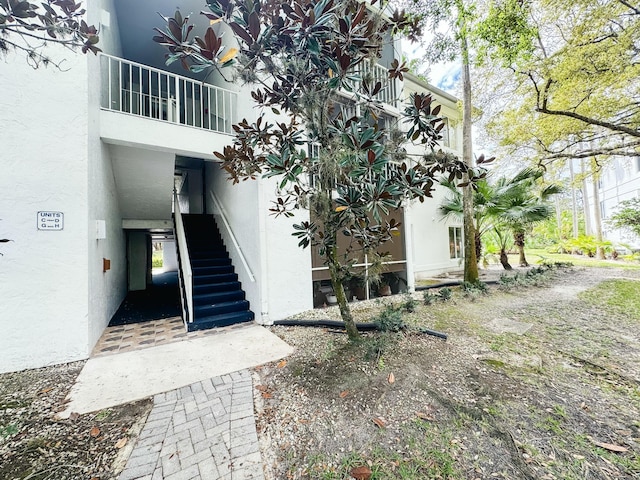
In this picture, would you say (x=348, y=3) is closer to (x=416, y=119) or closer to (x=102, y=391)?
(x=416, y=119)

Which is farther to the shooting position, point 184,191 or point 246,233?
point 184,191

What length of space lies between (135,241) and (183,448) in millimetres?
9489

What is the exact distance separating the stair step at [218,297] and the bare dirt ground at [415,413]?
209 cm

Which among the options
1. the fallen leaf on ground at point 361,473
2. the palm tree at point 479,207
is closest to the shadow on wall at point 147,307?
the fallen leaf on ground at point 361,473

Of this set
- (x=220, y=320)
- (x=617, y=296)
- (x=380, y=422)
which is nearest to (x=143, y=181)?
(x=220, y=320)

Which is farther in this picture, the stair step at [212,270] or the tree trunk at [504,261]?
the tree trunk at [504,261]

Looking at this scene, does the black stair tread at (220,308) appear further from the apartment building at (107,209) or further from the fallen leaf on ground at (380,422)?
the fallen leaf on ground at (380,422)

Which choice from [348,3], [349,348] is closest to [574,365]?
[349,348]

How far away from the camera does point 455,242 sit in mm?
12258

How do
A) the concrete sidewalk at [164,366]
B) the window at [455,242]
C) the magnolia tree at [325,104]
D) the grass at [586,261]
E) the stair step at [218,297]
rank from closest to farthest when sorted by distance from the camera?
1. the magnolia tree at [325,104]
2. the concrete sidewalk at [164,366]
3. the stair step at [218,297]
4. the grass at [586,261]
5. the window at [455,242]

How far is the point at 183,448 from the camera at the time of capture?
6.79 ft

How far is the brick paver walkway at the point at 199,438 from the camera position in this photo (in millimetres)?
1867

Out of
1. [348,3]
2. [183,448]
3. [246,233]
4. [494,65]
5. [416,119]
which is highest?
[494,65]

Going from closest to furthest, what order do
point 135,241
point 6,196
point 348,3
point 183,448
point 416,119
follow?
point 183,448
point 348,3
point 416,119
point 6,196
point 135,241
